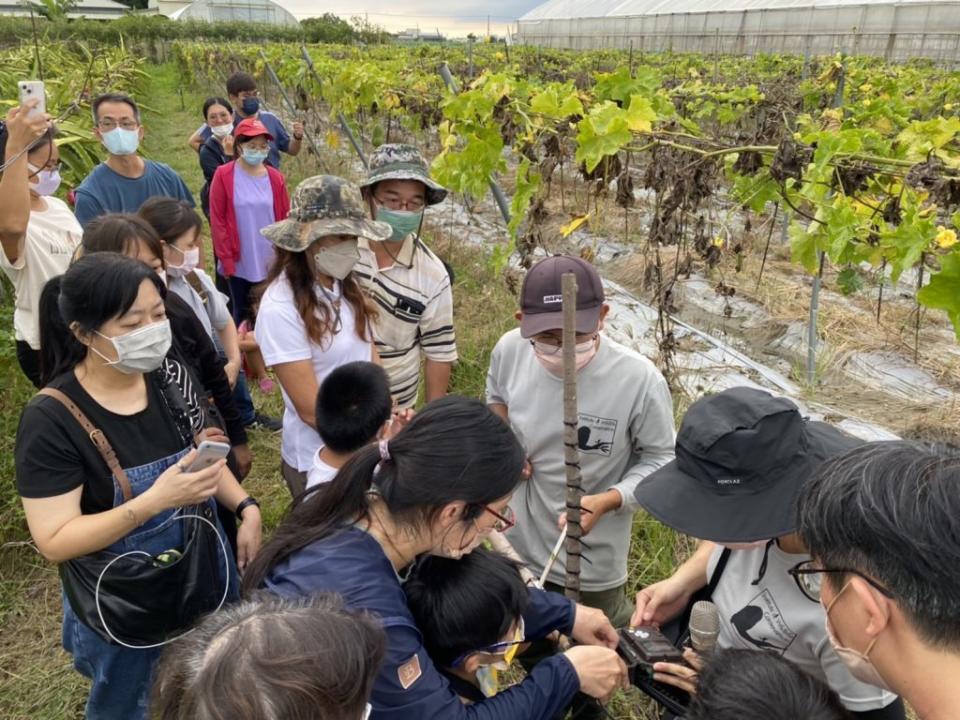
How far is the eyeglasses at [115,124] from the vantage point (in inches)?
148

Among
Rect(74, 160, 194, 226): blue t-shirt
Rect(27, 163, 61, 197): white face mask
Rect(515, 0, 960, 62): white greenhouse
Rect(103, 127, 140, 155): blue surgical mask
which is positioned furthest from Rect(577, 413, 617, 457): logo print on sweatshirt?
Rect(515, 0, 960, 62): white greenhouse

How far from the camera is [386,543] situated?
4.58ft

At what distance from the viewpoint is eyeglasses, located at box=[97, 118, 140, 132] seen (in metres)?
3.76

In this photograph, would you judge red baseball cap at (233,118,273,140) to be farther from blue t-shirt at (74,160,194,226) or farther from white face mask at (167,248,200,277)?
white face mask at (167,248,200,277)

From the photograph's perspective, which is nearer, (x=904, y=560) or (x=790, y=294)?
(x=904, y=560)

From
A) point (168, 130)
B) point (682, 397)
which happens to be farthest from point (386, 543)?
point (168, 130)

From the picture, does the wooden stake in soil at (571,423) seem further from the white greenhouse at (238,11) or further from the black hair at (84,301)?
the white greenhouse at (238,11)

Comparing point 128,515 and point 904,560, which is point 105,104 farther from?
point 904,560

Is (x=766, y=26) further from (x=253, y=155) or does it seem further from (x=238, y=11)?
(x=238, y=11)

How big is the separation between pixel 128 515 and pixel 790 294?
499 centimetres

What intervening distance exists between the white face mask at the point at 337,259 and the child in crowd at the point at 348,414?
456mm

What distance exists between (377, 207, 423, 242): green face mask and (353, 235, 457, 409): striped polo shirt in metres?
0.05

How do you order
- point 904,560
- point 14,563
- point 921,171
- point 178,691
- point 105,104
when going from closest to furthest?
1. point 904,560
2. point 178,691
3. point 921,171
4. point 14,563
5. point 105,104

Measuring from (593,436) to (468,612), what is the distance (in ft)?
2.32
